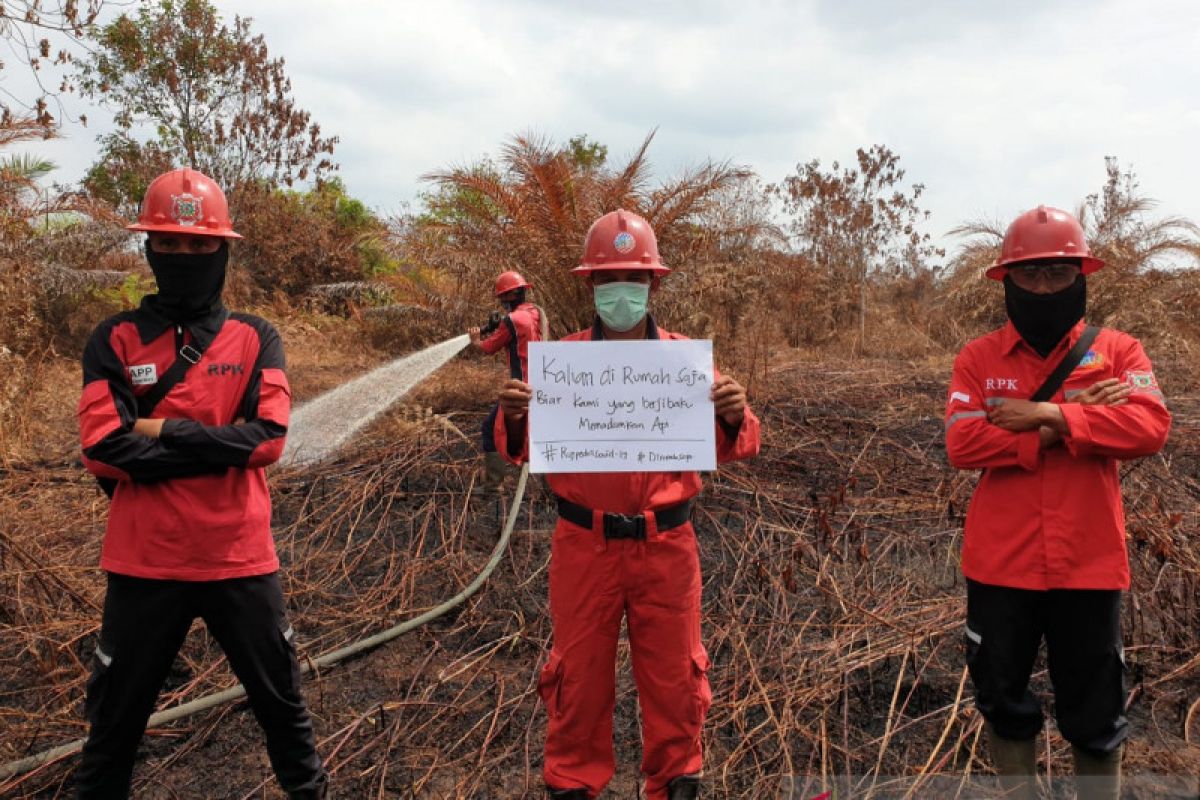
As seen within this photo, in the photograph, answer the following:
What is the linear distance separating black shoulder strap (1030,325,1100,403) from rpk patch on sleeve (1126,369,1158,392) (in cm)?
15

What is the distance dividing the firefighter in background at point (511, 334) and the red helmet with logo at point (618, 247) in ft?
9.31

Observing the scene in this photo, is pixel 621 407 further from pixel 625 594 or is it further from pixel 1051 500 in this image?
pixel 1051 500

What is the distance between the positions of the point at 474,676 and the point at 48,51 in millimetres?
4640

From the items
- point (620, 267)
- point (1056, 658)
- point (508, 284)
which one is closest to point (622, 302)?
point (620, 267)

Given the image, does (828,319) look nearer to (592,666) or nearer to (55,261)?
(55,261)

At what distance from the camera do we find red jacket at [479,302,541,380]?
19.4 feet

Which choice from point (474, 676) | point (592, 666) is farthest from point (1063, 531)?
point (474, 676)

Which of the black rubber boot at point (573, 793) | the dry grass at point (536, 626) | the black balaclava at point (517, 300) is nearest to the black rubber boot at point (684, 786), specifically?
the black rubber boot at point (573, 793)

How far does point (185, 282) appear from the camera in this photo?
2.76 meters

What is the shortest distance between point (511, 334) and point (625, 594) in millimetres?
3537

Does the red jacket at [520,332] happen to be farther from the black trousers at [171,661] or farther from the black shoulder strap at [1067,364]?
the black shoulder strap at [1067,364]

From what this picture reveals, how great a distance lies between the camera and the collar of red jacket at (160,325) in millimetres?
2734

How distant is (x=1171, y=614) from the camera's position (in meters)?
4.27

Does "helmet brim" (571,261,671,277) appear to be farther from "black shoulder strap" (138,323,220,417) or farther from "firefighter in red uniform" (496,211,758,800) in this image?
"black shoulder strap" (138,323,220,417)
